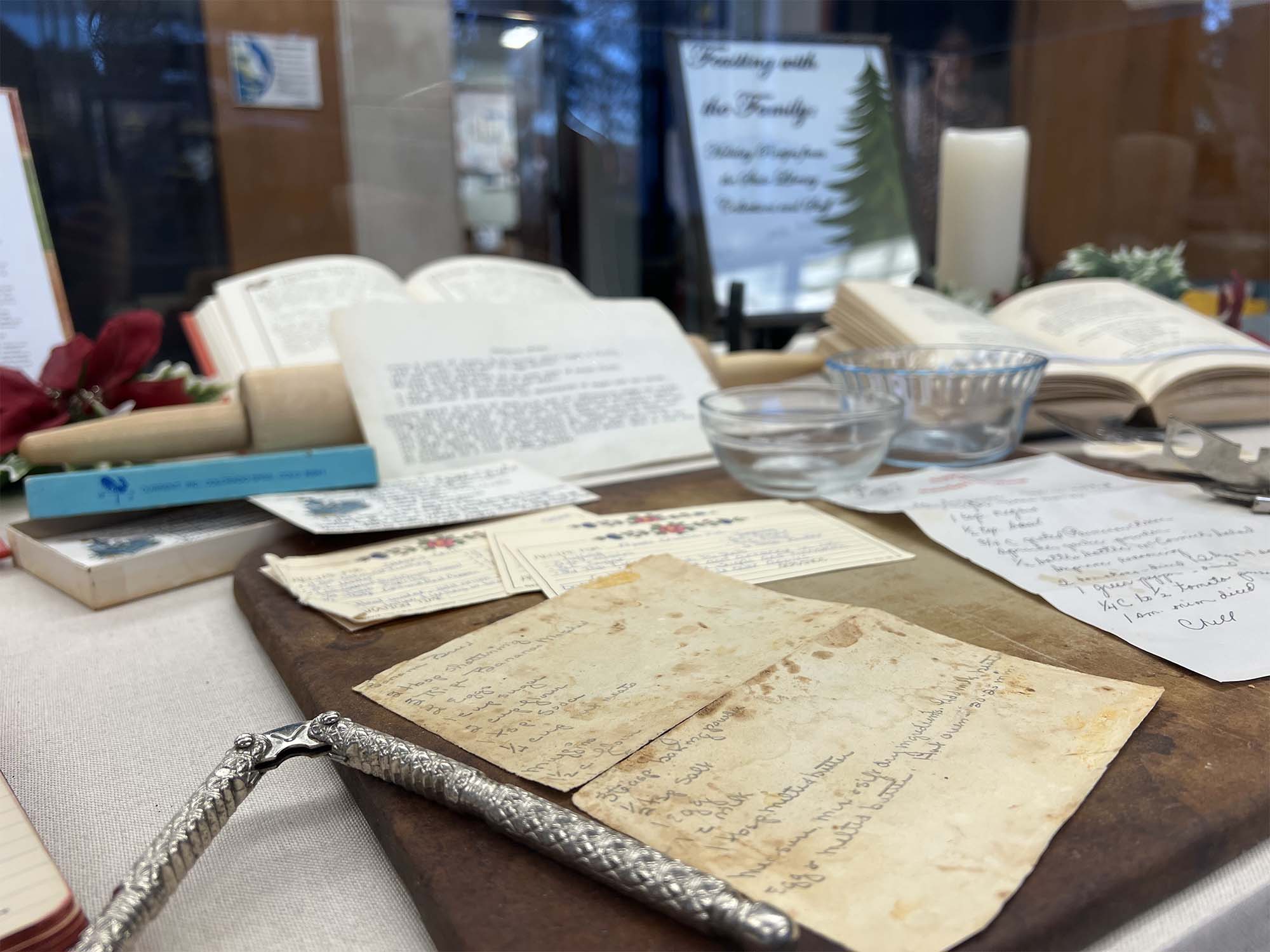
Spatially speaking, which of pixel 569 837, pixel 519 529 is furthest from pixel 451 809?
pixel 519 529

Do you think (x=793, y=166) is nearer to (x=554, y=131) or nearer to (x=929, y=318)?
(x=929, y=318)

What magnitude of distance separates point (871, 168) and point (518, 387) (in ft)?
2.59

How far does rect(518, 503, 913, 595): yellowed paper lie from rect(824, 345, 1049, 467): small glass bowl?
17 cm

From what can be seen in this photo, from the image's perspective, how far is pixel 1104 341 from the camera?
31.9 inches

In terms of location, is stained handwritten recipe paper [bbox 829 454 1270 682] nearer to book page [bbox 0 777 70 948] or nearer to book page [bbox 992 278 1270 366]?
book page [bbox 992 278 1270 366]

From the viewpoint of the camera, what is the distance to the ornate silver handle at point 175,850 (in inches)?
9.2

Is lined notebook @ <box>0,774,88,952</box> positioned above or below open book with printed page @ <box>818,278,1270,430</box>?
below

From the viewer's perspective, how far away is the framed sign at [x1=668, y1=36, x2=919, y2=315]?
3.92 ft

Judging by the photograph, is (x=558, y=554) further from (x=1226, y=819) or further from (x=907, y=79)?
(x=907, y=79)

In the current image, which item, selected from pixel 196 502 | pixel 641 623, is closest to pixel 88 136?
pixel 196 502

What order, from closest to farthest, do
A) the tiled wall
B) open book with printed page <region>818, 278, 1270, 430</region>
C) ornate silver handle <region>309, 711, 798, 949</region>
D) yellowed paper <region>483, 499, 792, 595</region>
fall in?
ornate silver handle <region>309, 711, 798, 949</region> < yellowed paper <region>483, 499, 792, 595</region> < open book with printed page <region>818, 278, 1270, 430</region> < the tiled wall

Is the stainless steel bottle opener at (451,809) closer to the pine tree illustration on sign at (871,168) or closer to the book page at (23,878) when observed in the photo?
the book page at (23,878)

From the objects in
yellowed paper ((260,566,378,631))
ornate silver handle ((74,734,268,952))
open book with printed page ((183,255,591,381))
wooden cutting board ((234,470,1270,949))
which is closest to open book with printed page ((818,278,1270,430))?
open book with printed page ((183,255,591,381))

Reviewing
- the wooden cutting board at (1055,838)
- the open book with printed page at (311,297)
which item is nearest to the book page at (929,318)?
the open book with printed page at (311,297)
